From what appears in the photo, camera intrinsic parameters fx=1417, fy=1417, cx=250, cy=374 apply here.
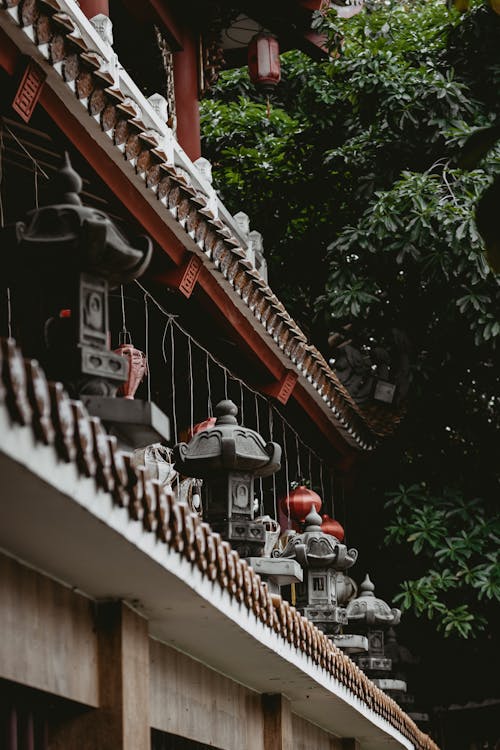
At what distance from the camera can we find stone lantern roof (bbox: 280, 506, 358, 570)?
1030 cm

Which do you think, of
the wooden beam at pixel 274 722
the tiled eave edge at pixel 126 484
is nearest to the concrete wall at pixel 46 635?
the tiled eave edge at pixel 126 484

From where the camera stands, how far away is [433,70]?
49.7ft

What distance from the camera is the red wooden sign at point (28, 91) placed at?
21.5 ft

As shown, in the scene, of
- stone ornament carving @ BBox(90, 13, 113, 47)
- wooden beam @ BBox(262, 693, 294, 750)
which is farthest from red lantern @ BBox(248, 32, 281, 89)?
wooden beam @ BBox(262, 693, 294, 750)

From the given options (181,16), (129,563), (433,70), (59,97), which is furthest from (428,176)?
(129,563)

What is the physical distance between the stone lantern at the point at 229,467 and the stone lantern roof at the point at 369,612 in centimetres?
505

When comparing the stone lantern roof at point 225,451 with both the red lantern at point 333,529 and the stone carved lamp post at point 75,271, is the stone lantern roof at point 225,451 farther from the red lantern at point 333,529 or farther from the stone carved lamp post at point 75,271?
the red lantern at point 333,529

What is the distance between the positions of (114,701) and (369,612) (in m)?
7.26

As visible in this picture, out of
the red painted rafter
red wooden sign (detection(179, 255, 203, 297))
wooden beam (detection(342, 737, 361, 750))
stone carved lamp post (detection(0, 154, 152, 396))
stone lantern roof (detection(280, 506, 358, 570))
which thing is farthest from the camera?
wooden beam (detection(342, 737, 361, 750))

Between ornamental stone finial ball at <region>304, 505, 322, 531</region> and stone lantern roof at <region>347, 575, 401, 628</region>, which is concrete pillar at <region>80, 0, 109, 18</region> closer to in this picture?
ornamental stone finial ball at <region>304, 505, 322, 531</region>

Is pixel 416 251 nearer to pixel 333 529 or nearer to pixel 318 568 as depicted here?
pixel 333 529

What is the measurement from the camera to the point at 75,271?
5105mm

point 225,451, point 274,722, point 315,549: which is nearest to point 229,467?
point 225,451

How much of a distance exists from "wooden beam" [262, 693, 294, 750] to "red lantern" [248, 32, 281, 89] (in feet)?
24.4
